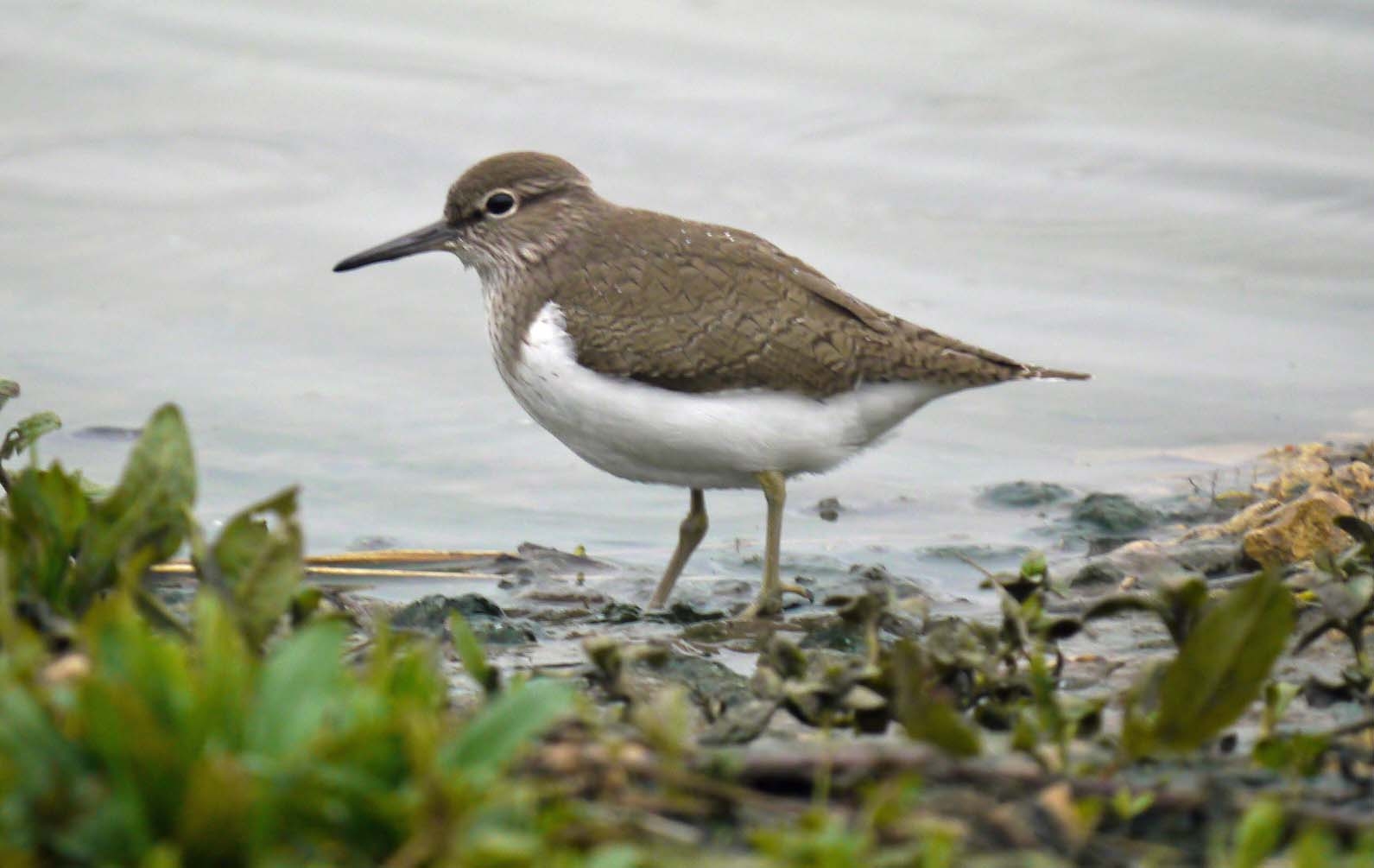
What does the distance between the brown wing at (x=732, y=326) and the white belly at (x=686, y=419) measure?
1.9 inches

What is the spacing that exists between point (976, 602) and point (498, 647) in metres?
1.77

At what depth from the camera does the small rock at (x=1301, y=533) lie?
5.57 m

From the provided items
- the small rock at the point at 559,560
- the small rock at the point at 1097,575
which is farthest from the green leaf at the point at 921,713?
the small rock at the point at 559,560

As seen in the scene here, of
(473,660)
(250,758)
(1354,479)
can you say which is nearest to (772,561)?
(1354,479)

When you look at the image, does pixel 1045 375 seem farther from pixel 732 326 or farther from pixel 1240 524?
pixel 732 326

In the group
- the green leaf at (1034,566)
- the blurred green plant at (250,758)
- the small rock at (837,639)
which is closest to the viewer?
the blurred green plant at (250,758)

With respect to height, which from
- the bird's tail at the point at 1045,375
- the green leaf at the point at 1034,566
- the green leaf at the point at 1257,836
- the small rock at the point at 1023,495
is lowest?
the green leaf at the point at 1257,836

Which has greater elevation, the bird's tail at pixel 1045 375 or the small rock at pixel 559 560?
the bird's tail at pixel 1045 375

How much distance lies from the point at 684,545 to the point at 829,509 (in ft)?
4.70

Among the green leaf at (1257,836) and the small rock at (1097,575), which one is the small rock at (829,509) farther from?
the green leaf at (1257,836)

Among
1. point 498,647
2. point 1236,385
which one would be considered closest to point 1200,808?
point 498,647

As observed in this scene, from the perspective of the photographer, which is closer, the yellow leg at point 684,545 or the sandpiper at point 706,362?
the sandpiper at point 706,362

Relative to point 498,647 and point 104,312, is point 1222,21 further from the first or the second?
point 498,647

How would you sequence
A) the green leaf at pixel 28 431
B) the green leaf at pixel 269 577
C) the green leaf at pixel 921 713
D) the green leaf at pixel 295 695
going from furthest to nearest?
the green leaf at pixel 28 431
the green leaf at pixel 269 577
the green leaf at pixel 921 713
the green leaf at pixel 295 695
